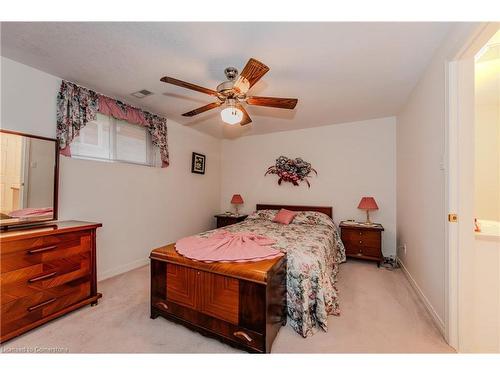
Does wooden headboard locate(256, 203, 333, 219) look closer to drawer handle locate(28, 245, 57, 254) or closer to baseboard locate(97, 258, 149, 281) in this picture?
baseboard locate(97, 258, 149, 281)

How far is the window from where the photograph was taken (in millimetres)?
2547

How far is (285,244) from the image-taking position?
7.04ft

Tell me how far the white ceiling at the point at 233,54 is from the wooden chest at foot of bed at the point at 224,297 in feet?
5.66

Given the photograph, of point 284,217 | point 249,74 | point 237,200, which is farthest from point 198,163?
point 249,74

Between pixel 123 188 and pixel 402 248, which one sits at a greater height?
pixel 123 188

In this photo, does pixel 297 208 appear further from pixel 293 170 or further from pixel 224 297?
pixel 224 297

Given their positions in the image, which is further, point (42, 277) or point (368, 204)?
point (368, 204)

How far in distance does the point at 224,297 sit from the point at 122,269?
2053mm

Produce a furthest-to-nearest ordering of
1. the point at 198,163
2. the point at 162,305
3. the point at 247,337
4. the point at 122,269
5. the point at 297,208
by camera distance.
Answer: the point at 198,163
the point at 297,208
the point at 122,269
the point at 162,305
the point at 247,337

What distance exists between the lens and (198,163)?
164 inches

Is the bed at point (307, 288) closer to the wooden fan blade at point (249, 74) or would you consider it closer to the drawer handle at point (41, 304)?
the wooden fan blade at point (249, 74)

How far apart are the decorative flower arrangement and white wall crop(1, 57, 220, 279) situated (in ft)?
4.92

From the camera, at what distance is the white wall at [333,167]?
3.47 m
